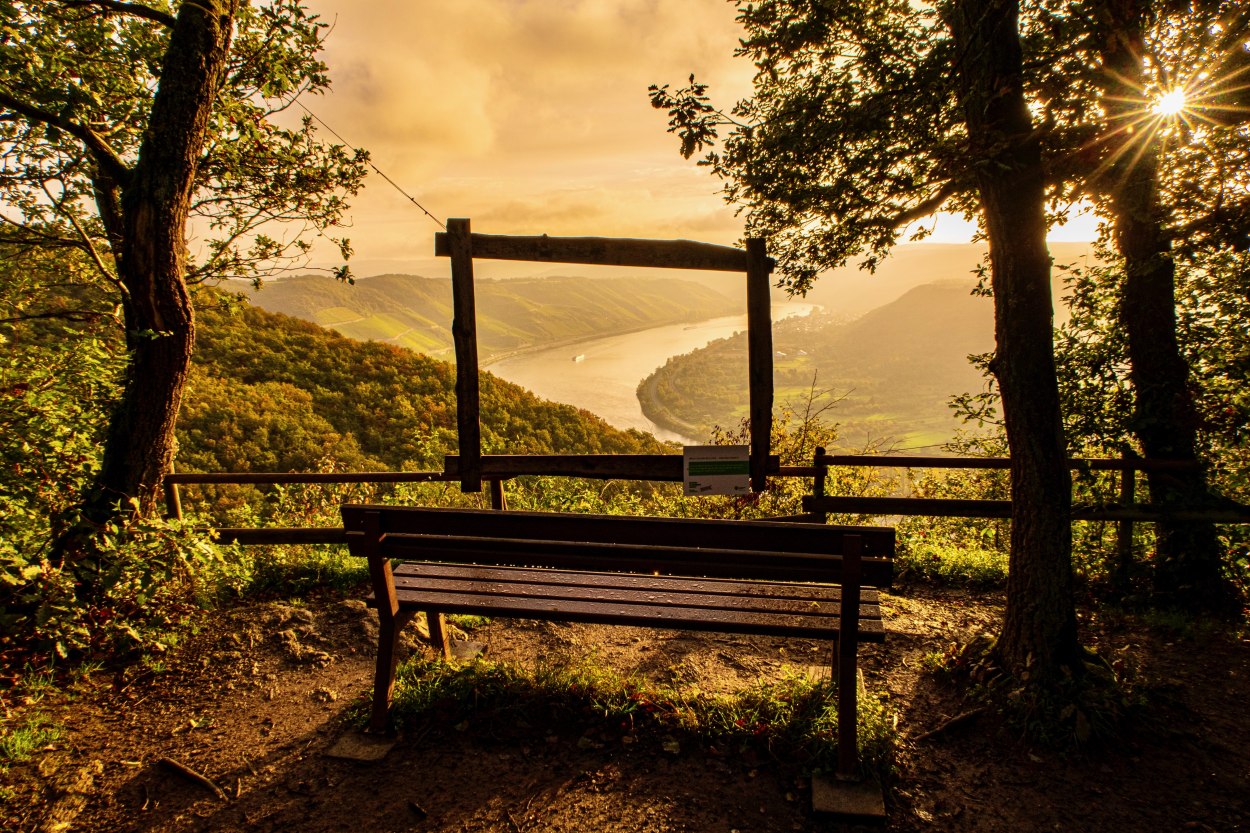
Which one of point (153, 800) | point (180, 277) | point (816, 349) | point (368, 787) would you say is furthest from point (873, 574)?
point (816, 349)

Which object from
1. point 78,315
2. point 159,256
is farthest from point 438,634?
point 78,315

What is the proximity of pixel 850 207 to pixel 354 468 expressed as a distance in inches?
793

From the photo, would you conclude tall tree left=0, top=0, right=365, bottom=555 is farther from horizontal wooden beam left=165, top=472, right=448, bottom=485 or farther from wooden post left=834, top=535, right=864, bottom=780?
wooden post left=834, top=535, right=864, bottom=780

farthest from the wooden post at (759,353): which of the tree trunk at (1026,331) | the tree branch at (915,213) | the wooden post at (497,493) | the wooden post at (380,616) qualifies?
the wooden post at (380,616)

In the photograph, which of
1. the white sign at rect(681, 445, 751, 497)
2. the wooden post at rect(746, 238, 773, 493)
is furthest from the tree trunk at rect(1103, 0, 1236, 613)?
the white sign at rect(681, 445, 751, 497)

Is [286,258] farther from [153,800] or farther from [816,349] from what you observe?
[816,349]

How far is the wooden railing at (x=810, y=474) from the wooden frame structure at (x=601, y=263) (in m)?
0.30

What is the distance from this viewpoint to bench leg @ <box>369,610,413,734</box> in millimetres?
3133

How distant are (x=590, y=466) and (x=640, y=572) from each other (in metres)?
1.26

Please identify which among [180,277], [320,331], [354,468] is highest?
[320,331]

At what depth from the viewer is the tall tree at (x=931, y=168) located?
3.30 meters

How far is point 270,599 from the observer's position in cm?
491

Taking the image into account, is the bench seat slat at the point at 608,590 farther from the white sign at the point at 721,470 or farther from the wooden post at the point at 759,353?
the wooden post at the point at 759,353

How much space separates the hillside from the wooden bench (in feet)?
170
